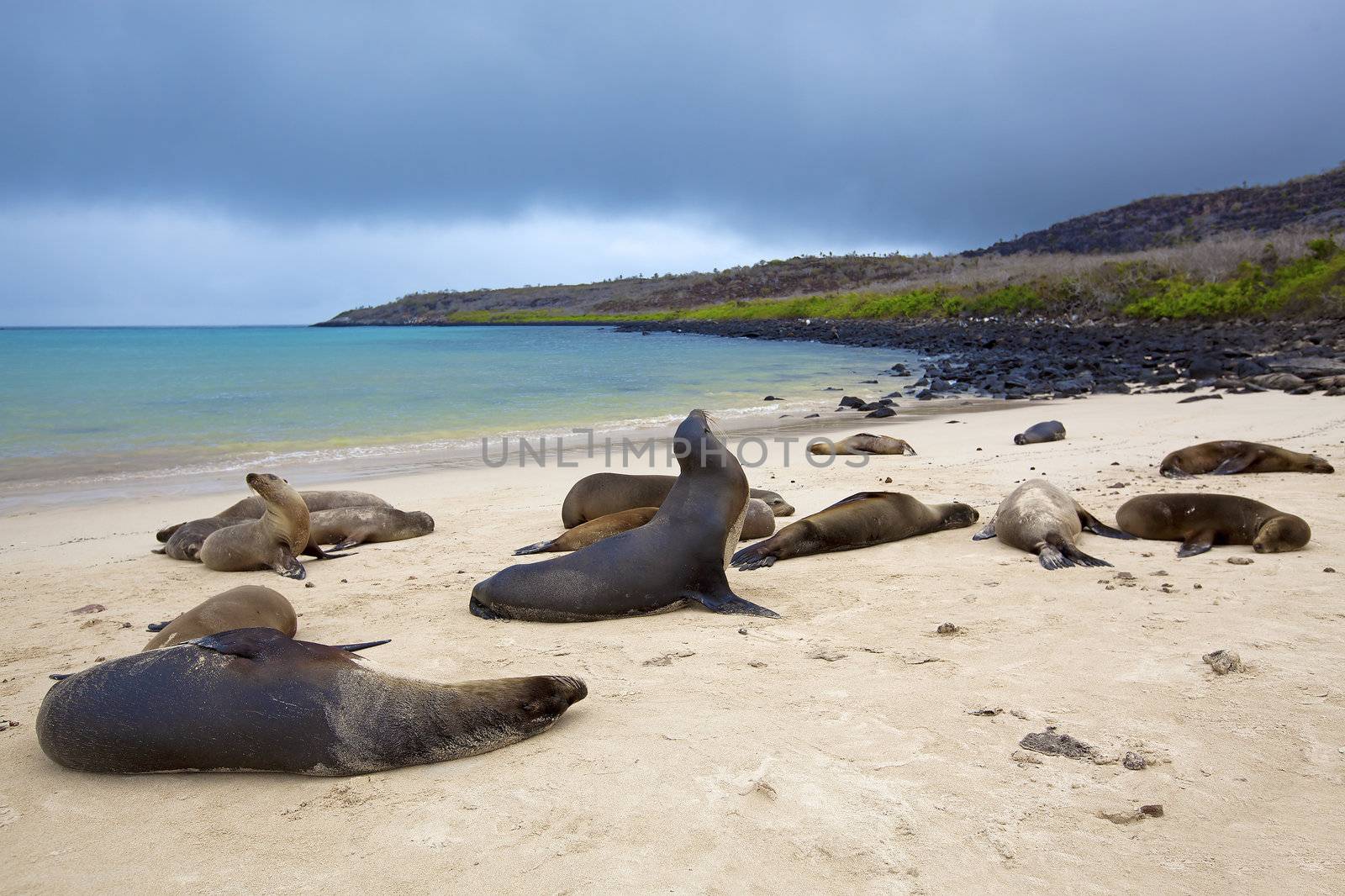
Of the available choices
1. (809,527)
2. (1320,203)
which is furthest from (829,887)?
(1320,203)

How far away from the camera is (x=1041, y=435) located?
11828mm

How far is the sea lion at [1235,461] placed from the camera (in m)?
8.24

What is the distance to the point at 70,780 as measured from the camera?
3096mm

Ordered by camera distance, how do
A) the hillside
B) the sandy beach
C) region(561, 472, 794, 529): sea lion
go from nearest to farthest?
1. the sandy beach
2. region(561, 472, 794, 529): sea lion
3. the hillside

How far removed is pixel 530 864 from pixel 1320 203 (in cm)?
7335

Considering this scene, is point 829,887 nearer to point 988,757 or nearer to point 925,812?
point 925,812

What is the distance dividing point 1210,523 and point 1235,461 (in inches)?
115

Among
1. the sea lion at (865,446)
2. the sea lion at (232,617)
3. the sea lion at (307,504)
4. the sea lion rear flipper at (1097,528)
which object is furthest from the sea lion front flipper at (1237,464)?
the sea lion at (232,617)

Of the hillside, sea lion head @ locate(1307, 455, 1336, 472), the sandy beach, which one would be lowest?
the sandy beach

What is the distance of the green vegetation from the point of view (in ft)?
86.2

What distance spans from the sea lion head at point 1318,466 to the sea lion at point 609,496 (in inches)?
190

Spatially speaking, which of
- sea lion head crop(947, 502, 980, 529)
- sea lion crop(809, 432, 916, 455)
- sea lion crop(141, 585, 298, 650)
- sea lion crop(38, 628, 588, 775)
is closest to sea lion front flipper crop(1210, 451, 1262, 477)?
sea lion head crop(947, 502, 980, 529)

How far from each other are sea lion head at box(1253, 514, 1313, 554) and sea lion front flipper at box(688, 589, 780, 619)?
3.23 metres

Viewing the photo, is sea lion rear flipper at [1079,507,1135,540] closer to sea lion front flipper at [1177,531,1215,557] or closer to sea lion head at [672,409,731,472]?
sea lion front flipper at [1177,531,1215,557]
